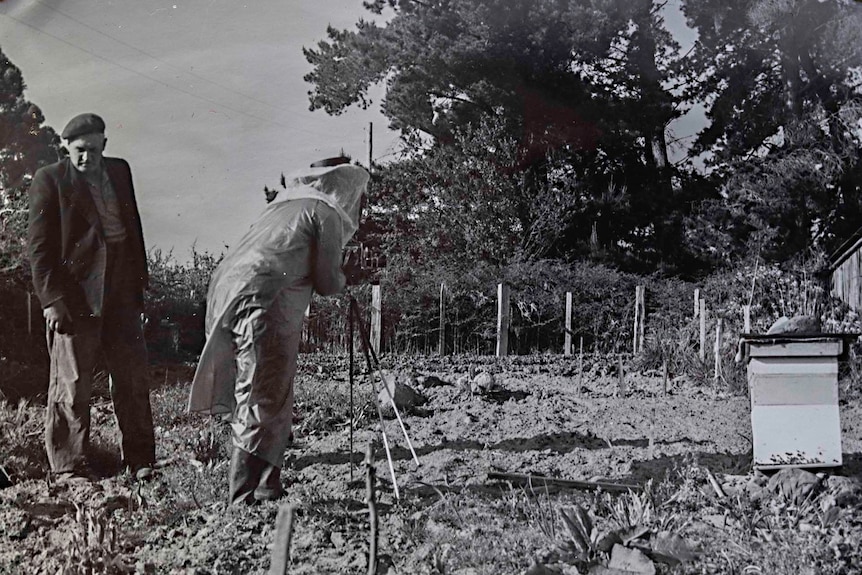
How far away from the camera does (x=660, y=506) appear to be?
3029 mm

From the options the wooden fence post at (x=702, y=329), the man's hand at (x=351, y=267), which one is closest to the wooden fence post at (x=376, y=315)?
the man's hand at (x=351, y=267)

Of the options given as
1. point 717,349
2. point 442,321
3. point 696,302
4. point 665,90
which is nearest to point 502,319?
point 442,321

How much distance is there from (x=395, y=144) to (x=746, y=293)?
7.34ft

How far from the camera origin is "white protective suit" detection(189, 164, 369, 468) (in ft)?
Result: 9.37

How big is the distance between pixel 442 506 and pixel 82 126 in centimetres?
207

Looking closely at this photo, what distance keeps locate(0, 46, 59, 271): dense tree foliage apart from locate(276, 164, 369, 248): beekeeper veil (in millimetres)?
966

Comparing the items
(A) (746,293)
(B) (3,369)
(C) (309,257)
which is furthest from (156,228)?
(A) (746,293)

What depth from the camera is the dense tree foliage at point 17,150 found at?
304 centimetres

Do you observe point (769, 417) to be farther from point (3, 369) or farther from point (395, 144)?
point (3, 369)

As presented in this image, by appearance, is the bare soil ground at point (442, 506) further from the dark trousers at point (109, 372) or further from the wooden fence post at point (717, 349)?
the wooden fence post at point (717, 349)

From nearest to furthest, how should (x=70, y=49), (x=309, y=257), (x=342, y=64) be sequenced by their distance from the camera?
(x=309, y=257) → (x=70, y=49) → (x=342, y=64)

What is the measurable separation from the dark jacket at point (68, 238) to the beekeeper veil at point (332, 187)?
2.21ft

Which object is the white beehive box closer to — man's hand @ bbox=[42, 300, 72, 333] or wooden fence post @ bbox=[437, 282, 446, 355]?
man's hand @ bbox=[42, 300, 72, 333]

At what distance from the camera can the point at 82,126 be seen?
116 inches
